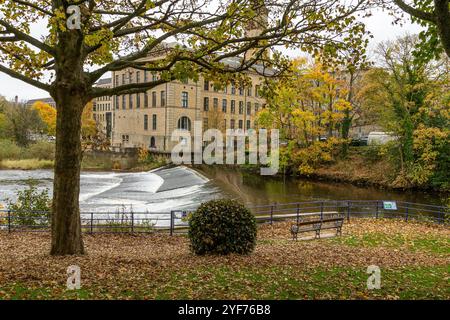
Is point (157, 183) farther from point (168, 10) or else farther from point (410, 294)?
point (410, 294)

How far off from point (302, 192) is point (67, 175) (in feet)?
87.8

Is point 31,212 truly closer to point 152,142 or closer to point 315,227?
point 315,227

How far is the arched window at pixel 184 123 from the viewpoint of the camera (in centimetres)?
6719

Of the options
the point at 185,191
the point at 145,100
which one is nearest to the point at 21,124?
the point at 145,100

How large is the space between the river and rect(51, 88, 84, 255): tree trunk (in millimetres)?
13457

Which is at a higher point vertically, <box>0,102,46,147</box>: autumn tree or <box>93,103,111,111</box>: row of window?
<box>93,103,111,111</box>: row of window

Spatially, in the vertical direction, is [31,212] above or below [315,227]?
above

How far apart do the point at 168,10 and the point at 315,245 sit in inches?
362

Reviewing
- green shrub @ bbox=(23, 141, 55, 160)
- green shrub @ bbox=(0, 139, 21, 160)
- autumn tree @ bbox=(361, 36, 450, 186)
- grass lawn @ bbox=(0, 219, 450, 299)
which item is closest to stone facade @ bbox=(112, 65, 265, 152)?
green shrub @ bbox=(23, 141, 55, 160)

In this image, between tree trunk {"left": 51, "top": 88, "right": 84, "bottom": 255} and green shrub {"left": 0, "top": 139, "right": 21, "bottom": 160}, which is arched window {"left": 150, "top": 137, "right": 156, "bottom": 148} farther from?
tree trunk {"left": 51, "top": 88, "right": 84, "bottom": 255}

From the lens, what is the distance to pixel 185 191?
103 ft

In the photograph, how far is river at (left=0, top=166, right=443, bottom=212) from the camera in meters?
27.6

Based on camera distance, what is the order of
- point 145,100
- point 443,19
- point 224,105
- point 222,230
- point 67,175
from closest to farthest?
1. point 443,19
2. point 67,175
3. point 222,230
4. point 145,100
5. point 224,105
